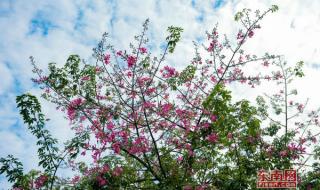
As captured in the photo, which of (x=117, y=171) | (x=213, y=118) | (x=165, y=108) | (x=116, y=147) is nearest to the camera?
(x=213, y=118)

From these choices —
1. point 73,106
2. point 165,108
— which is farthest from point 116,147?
point 73,106

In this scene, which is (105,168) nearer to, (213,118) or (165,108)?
(165,108)

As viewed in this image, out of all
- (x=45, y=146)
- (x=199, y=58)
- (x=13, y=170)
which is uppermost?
(x=199, y=58)

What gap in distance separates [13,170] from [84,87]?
3.23 m

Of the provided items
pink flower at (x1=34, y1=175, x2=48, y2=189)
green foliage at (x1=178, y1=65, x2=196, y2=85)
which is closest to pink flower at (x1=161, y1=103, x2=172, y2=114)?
green foliage at (x1=178, y1=65, x2=196, y2=85)

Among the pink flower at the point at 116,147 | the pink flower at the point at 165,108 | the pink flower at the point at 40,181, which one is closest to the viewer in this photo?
the pink flower at the point at 40,181

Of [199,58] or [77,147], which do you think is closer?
[77,147]

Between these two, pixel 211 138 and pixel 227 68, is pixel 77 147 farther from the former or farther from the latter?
pixel 227 68

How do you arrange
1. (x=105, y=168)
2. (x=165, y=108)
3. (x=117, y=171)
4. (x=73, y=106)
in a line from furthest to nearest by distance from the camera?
(x=73, y=106), (x=165, y=108), (x=117, y=171), (x=105, y=168)

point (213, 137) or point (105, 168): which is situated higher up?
point (213, 137)

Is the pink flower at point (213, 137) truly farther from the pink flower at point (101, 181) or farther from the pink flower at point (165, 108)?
the pink flower at point (101, 181)

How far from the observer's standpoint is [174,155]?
992 cm

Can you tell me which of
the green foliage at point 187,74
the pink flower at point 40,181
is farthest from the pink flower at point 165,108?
the pink flower at point 40,181

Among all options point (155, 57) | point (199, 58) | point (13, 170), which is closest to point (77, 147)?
point (13, 170)
